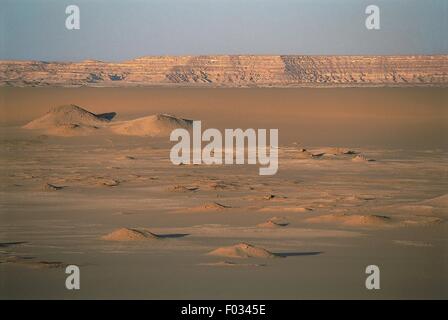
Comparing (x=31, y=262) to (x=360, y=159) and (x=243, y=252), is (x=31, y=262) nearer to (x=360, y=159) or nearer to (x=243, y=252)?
(x=243, y=252)

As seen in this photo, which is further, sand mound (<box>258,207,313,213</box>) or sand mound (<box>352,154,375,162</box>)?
sand mound (<box>352,154,375,162</box>)

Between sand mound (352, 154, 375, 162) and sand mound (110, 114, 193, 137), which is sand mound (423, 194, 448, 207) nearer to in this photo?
sand mound (352, 154, 375, 162)

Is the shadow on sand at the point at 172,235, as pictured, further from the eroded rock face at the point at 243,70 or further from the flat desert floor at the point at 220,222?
the eroded rock face at the point at 243,70

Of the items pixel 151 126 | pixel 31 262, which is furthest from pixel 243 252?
pixel 151 126

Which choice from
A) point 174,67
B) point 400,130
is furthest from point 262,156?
point 174,67

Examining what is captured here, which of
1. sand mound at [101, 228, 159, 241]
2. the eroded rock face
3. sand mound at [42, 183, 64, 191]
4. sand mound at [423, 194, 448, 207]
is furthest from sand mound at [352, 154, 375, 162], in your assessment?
the eroded rock face
